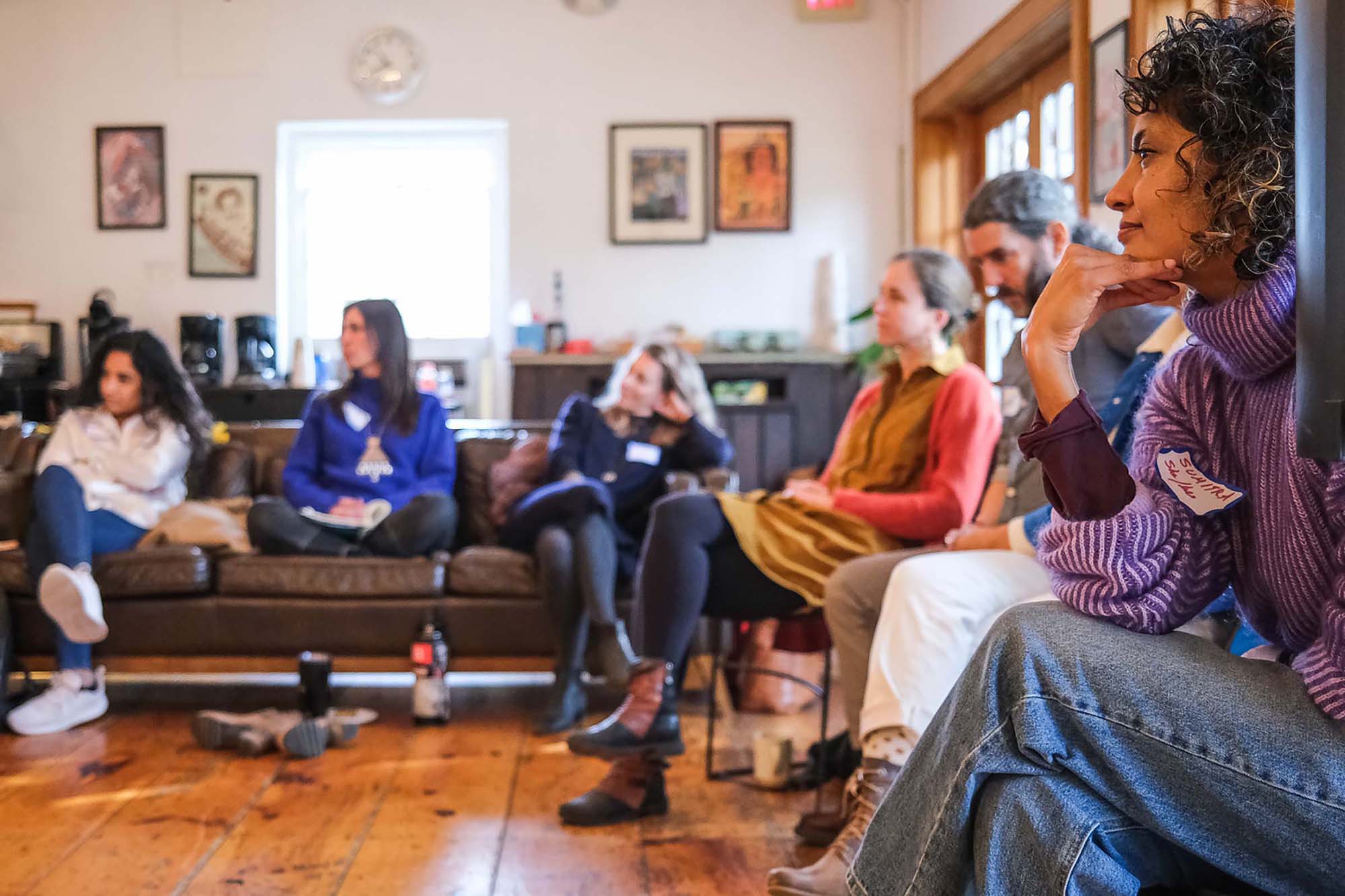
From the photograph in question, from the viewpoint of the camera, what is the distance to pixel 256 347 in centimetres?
637

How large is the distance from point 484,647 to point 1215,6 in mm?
2391

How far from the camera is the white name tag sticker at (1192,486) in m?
1.14

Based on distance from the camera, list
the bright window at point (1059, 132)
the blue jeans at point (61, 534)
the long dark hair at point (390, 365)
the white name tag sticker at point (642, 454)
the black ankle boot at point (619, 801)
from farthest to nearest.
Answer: the bright window at point (1059, 132) < the long dark hair at point (390, 365) < the white name tag sticker at point (642, 454) < the blue jeans at point (61, 534) < the black ankle boot at point (619, 801)

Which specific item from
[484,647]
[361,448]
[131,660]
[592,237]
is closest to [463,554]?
[484,647]

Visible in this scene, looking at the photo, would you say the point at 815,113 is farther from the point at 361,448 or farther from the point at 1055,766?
the point at 1055,766

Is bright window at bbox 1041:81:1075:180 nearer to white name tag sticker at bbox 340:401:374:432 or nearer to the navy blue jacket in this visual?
the navy blue jacket

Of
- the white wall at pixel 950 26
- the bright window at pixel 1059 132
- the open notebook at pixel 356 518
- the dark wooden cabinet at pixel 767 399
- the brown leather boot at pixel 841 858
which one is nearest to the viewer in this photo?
the brown leather boot at pixel 841 858

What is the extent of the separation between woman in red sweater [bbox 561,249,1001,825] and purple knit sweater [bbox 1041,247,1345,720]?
118 centimetres

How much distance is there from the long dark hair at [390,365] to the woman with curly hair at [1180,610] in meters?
2.66

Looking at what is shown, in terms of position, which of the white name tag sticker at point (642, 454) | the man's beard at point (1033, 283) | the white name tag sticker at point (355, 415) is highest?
the man's beard at point (1033, 283)

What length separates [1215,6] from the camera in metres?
1.45

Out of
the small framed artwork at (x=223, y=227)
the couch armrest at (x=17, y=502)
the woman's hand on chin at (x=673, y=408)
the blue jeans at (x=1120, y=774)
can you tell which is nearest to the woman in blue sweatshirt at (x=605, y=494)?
the woman's hand on chin at (x=673, y=408)

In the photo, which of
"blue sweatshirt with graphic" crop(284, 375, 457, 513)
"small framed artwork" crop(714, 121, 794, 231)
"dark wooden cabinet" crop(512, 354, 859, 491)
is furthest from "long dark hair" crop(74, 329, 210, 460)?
"small framed artwork" crop(714, 121, 794, 231)

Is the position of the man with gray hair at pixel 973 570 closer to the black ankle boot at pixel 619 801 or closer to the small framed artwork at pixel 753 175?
the black ankle boot at pixel 619 801
